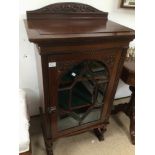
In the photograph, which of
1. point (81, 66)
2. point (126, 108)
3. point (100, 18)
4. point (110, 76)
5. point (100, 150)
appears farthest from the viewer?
point (126, 108)

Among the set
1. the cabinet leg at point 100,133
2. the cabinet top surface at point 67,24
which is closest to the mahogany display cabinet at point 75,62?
the cabinet top surface at point 67,24

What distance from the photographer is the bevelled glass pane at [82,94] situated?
1.01m

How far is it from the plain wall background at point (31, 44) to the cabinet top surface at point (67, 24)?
6 cm

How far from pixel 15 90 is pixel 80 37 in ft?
1.38

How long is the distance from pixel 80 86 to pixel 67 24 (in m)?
0.38

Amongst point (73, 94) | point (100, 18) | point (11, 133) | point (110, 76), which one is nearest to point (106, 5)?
point (100, 18)

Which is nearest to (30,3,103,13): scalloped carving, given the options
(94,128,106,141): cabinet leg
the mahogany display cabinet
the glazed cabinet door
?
the mahogany display cabinet

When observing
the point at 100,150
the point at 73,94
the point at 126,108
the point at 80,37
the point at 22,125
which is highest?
the point at 80,37

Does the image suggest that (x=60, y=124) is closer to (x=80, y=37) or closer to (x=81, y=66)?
(x=81, y=66)

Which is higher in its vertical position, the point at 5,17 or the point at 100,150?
the point at 5,17

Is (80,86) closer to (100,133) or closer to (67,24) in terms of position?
(67,24)

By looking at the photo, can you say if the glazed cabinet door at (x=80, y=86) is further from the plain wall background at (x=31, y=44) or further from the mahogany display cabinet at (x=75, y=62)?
the plain wall background at (x=31, y=44)

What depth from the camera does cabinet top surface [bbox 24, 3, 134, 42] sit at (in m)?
0.85

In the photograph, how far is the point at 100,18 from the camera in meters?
1.25
